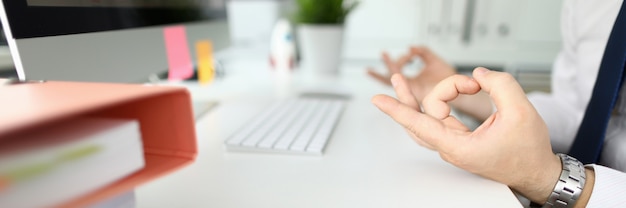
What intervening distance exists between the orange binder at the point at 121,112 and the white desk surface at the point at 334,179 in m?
0.10

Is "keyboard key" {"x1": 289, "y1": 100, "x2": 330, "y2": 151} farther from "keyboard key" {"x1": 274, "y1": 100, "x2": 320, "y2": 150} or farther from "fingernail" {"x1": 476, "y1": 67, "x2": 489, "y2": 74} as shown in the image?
"fingernail" {"x1": 476, "y1": 67, "x2": 489, "y2": 74}

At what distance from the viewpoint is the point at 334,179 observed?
0.39 m

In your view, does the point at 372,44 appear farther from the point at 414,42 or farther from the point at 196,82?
the point at 196,82

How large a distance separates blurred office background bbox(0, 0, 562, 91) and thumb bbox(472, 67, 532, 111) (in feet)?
3.44

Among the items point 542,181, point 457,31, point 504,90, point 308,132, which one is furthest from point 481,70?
point 457,31

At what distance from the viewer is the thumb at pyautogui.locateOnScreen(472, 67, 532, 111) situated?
0.33 metres

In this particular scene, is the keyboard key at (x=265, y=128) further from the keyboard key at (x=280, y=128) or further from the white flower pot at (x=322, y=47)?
the white flower pot at (x=322, y=47)

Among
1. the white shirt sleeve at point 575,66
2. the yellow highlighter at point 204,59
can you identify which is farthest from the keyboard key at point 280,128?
the white shirt sleeve at point 575,66

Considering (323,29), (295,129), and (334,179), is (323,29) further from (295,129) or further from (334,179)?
(334,179)

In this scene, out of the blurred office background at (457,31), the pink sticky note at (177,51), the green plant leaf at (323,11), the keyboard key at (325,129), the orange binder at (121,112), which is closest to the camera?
the orange binder at (121,112)

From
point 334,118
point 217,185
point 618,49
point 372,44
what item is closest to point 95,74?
point 217,185

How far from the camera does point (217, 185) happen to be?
38 centimetres

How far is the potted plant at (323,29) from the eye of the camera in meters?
1.04

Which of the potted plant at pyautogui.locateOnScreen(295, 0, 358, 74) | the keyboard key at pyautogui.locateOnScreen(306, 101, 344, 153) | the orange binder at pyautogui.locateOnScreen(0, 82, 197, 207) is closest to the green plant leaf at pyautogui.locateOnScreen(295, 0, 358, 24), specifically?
the potted plant at pyautogui.locateOnScreen(295, 0, 358, 74)
